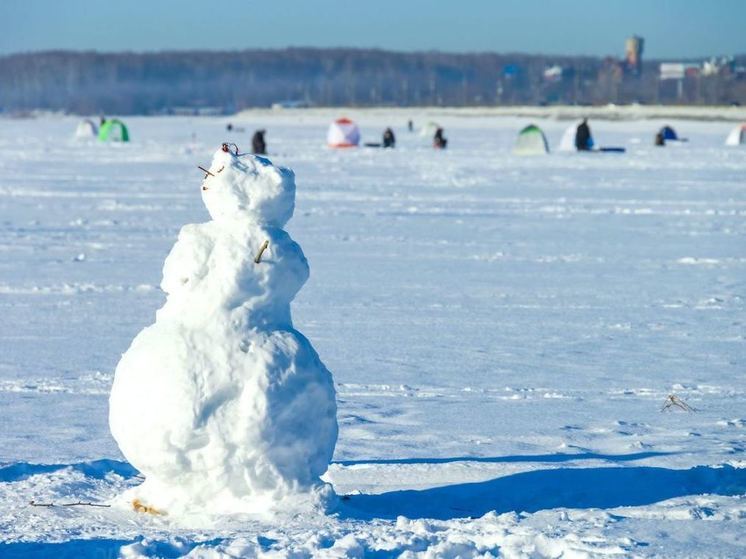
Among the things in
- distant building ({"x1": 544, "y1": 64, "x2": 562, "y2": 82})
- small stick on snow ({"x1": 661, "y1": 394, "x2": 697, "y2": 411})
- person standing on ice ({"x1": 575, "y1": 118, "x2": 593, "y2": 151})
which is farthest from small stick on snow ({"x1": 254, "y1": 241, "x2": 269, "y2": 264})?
distant building ({"x1": 544, "y1": 64, "x2": 562, "y2": 82})

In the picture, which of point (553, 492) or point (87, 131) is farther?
point (87, 131)

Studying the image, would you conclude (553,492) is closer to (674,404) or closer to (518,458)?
(518,458)

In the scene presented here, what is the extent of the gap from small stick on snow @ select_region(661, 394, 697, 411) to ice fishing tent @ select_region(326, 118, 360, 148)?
1504 inches

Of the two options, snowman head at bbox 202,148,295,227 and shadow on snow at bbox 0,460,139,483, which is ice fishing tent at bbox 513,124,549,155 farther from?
snowman head at bbox 202,148,295,227

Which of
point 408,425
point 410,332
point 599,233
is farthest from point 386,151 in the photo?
point 408,425

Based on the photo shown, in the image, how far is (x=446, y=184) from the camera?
27625 mm

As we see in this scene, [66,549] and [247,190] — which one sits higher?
[247,190]

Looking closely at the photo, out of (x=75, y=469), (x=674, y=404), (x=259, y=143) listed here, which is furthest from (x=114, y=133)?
(x=75, y=469)

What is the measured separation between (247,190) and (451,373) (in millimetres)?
3768

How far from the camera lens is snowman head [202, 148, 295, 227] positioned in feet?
19.6

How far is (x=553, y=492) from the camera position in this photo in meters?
6.48

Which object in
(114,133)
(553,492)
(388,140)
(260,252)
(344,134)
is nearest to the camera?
(260,252)

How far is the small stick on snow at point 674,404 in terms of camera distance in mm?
8391

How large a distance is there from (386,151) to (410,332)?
33.7 metres
